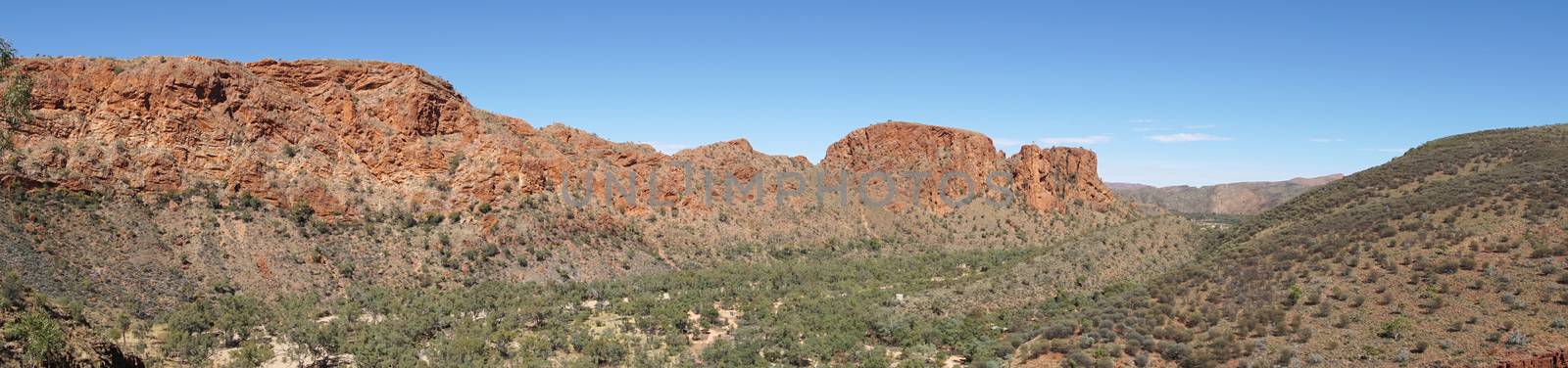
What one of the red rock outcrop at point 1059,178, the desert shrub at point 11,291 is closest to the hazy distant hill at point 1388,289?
the desert shrub at point 11,291

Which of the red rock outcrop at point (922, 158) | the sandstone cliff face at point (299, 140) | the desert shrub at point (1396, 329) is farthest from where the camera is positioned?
the red rock outcrop at point (922, 158)

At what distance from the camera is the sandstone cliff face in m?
36.4

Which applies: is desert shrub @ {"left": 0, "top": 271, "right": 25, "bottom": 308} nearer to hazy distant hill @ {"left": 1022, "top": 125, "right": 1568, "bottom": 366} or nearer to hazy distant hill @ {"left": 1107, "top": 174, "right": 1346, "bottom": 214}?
hazy distant hill @ {"left": 1022, "top": 125, "right": 1568, "bottom": 366}

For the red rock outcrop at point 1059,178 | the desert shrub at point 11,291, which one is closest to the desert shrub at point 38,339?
the desert shrub at point 11,291

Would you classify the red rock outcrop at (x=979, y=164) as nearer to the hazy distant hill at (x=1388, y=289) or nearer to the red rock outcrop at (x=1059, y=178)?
the red rock outcrop at (x=1059, y=178)

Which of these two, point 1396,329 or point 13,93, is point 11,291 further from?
point 1396,329

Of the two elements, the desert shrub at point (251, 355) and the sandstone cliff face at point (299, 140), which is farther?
the sandstone cliff face at point (299, 140)

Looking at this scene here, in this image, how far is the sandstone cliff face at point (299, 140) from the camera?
120 feet

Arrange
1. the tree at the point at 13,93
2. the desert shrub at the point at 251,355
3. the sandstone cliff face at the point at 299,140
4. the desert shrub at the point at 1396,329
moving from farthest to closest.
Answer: the sandstone cliff face at the point at 299,140 < the desert shrub at the point at 251,355 < the desert shrub at the point at 1396,329 < the tree at the point at 13,93

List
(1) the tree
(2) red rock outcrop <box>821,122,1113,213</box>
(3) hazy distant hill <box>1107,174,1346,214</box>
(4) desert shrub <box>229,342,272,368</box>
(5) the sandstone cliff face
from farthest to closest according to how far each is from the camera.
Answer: (3) hazy distant hill <box>1107,174,1346,214</box> < (2) red rock outcrop <box>821,122,1113,213</box> < (5) the sandstone cliff face < (4) desert shrub <box>229,342,272,368</box> < (1) the tree

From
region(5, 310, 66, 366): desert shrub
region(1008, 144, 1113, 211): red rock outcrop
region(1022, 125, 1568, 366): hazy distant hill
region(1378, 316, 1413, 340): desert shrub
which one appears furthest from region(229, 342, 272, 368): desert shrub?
region(1008, 144, 1113, 211): red rock outcrop


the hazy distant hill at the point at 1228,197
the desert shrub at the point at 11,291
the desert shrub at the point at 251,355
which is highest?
the hazy distant hill at the point at 1228,197

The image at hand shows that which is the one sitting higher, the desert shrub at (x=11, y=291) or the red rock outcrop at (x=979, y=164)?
the red rock outcrop at (x=979, y=164)

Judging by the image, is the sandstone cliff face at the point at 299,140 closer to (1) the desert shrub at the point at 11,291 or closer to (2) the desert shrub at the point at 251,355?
(1) the desert shrub at the point at 11,291
